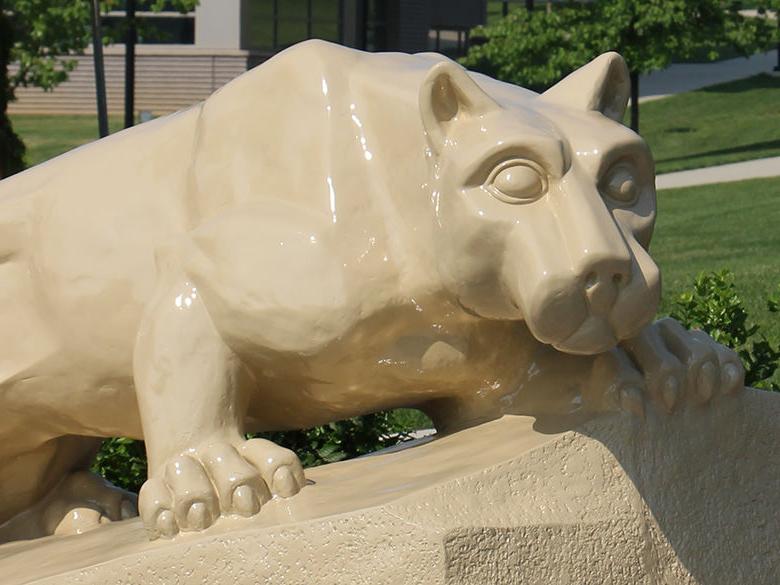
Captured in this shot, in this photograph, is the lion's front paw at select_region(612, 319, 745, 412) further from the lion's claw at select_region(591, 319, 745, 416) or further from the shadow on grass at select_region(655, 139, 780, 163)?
the shadow on grass at select_region(655, 139, 780, 163)

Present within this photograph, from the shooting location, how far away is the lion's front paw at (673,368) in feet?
11.3

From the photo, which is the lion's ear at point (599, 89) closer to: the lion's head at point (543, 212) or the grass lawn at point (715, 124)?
the lion's head at point (543, 212)

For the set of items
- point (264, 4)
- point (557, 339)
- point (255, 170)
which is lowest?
point (264, 4)

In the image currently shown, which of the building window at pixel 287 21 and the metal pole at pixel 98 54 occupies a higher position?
the metal pole at pixel 98 54

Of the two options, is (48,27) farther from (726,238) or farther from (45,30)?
(726,238)

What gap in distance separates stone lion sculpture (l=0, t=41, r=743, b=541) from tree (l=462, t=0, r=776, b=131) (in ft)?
47.0

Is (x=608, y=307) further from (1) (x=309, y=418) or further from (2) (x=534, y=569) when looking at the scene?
(1) (x=309, y=418)

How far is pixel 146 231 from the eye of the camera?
135 inches

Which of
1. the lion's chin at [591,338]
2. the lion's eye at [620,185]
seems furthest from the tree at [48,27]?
the lion's chin at [591,338]

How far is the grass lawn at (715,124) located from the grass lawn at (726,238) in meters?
2.73

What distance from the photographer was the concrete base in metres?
2.98

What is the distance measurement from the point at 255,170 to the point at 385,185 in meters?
0.32

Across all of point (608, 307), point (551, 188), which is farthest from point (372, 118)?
point (608, 307)

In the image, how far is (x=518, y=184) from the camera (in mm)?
2982
